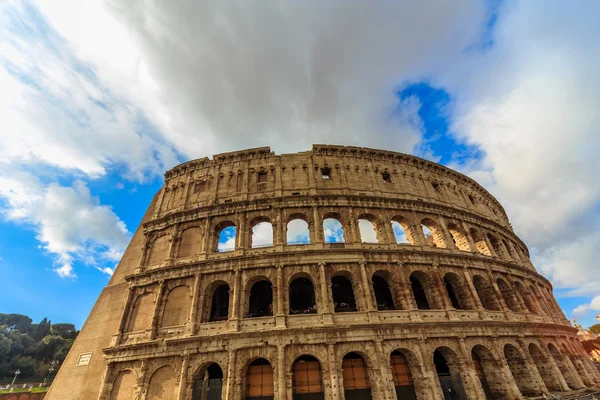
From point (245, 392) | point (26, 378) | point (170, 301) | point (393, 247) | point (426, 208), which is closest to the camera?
point (245, 392)

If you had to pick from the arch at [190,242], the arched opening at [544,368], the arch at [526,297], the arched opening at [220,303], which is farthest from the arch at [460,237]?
the arch at [190,242]

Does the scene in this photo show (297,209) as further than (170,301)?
Yes

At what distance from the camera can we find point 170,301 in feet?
58.1

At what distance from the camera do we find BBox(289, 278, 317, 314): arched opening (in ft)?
62.7

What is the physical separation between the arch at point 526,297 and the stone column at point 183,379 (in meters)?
26.9

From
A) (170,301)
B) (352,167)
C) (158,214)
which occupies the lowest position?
(170,301)

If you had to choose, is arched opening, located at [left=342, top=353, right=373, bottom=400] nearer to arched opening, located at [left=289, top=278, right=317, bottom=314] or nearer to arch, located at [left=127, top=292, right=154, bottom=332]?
arched opening, located at [left=289, top=278, right=317, bottom=314]

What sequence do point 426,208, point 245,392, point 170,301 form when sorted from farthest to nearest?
point 426,208 < point 170,301 < point 245,392

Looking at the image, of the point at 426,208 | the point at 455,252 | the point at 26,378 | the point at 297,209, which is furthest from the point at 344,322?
the point at 26,378

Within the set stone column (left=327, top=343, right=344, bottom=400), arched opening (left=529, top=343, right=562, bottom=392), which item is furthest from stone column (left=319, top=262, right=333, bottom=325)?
arched opening (left=529, top=343, right=562, bottom=392)

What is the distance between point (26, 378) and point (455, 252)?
206 ft

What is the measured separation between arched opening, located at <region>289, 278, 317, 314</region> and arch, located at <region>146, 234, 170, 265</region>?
10268 millimetres

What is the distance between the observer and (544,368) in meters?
18.7

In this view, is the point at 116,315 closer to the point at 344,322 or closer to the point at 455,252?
the point at 344,322
